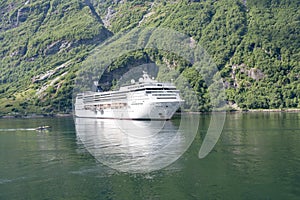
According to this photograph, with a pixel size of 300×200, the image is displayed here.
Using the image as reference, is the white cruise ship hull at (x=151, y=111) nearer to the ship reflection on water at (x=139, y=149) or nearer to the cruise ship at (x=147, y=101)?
the cruise ship at (x=147, y=101)

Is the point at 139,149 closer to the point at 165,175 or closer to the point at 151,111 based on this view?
the point at 165,175

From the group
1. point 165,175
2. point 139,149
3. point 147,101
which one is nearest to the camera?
point 165,175

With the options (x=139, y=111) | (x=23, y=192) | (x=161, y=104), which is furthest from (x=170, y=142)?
(x=139, y=111)

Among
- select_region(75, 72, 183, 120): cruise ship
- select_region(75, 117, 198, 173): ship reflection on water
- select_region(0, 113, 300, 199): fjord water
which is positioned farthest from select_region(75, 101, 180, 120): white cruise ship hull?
select_region(0, 113, 300, 199): fjord water

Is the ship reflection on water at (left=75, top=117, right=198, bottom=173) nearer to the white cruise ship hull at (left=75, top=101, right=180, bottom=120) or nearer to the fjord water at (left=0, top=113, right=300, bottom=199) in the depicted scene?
the fjord water at (left=0, top=113, right=300, bottom=199)

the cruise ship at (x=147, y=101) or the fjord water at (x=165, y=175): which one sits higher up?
the cruise ship at (x=147, y=101)

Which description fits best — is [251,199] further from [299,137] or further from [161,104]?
[161,104]

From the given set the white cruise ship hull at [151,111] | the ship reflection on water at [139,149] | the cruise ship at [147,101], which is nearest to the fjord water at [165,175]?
the ship reflection on water at [139,149]

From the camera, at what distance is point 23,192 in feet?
146

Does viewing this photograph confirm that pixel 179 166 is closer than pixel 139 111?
Yes

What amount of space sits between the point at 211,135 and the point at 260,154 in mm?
28787

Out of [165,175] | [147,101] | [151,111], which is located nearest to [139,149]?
[165,175]

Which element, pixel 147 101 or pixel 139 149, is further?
pixel 147 101

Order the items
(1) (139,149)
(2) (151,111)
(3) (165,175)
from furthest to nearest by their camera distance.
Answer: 1. (2) (151,111)
2. (1) (139,149)
3. (3) (165,175)
